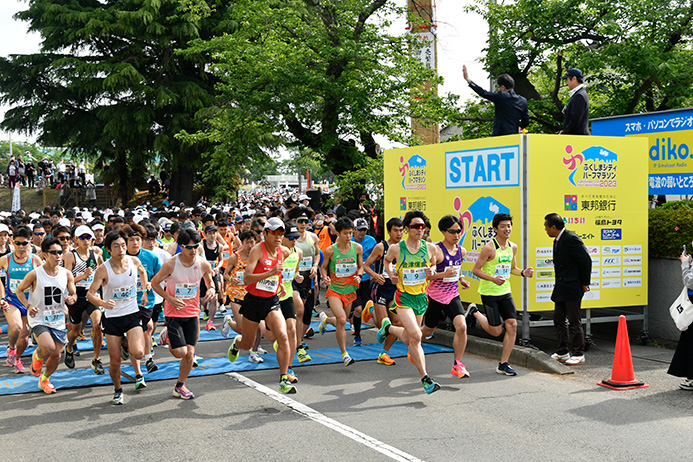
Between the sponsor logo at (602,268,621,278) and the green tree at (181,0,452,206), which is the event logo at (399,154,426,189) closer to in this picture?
the sponsor logo at (602,268,621,278)

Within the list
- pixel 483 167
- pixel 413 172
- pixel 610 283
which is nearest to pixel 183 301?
pixel 483 167

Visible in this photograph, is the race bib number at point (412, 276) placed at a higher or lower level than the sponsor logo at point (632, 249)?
lower

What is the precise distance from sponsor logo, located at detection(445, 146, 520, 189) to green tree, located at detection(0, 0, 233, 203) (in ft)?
81.4

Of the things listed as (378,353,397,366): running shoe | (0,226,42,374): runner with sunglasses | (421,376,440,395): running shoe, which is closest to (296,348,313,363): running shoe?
(378,353,397,366): running shoe

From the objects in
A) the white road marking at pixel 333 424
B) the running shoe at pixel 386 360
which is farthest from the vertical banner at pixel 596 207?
the white road marking at pixel 333 424

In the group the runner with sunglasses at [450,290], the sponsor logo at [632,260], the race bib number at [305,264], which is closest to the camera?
the runner with sunglasses at [450,290]

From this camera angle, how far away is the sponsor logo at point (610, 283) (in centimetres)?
1084

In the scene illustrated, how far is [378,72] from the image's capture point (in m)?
21.7

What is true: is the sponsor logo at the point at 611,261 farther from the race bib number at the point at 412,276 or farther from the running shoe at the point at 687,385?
the race bib number at the point at 412,276

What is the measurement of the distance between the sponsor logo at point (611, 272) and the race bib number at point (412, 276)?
3.66 meters

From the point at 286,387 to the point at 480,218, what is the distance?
423 centimetres

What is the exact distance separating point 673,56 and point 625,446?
43.0 ft

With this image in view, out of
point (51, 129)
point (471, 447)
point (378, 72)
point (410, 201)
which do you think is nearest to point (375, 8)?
point (378, 72)

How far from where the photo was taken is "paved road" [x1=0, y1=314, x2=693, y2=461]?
6215 millimetres
